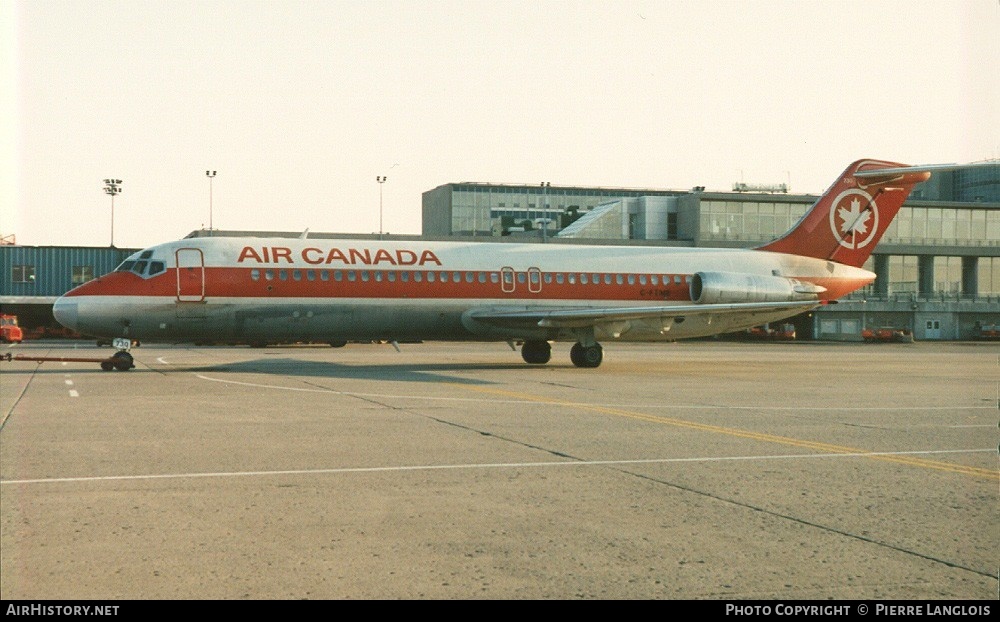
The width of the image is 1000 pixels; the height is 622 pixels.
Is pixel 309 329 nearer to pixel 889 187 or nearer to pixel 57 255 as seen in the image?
pixel 889 187

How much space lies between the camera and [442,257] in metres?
30.2

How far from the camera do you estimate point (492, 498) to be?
29.0 feet

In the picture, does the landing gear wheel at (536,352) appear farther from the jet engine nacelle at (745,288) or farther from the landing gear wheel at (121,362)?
the landing gear wheel at (121,362)

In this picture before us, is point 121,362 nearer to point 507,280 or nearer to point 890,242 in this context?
point 507,280

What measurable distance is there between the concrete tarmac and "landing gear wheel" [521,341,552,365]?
13.8 metres

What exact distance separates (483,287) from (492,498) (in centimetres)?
2162

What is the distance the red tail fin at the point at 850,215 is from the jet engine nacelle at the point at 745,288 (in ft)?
5.35

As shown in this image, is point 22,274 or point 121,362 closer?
point 121,362

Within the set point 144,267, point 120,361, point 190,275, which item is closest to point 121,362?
point 120,361

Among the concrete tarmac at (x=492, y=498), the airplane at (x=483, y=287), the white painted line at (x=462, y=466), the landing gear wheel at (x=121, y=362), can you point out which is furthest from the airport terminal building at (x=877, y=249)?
the white painted line at (x=462, y=466)

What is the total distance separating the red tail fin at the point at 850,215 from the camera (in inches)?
1369

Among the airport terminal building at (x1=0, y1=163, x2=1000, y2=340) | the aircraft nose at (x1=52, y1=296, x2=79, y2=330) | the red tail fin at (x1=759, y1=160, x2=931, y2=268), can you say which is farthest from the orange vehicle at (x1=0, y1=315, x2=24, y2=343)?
the red tail fin at (x1=759, y1=160, x2=931, y2=268)

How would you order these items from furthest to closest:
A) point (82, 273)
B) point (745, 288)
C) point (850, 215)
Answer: point (82, 273) → point (850, 215) → point (745, 288)

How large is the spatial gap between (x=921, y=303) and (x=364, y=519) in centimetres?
7631
